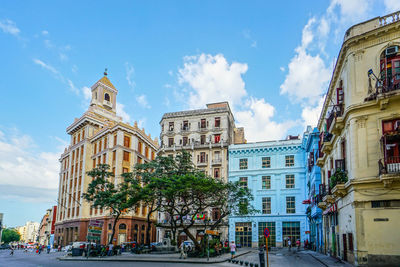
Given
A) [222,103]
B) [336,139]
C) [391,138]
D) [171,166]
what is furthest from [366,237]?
[222,103]

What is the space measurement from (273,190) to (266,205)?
2.37m

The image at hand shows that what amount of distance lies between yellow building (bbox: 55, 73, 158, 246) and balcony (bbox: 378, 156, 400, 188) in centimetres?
3762

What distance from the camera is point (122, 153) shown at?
55.5 metres

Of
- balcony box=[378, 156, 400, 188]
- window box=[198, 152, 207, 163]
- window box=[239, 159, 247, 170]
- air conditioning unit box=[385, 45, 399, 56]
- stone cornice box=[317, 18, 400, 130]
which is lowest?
balcony box=[378, 156, 400, 188]

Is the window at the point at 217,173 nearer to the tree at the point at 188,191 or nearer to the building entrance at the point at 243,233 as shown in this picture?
the building entrance at the point at 243,233

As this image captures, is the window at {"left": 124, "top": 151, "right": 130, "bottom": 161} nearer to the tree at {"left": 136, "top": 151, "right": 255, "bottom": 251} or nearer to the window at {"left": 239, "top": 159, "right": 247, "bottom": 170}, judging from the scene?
the window at {"left": 239, "top": 159, "right": 247, "bottom": 170}

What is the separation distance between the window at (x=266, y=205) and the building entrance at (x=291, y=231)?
9.52ft

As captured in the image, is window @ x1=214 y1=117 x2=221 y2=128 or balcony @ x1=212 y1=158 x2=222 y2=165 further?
window @ x1=214 y1=117 x2=221 y2=128

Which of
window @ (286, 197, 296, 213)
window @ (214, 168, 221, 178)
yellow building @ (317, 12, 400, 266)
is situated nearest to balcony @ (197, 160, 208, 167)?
window @ (214, 168, 221, 178)

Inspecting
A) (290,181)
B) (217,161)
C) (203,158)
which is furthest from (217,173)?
(290,181)

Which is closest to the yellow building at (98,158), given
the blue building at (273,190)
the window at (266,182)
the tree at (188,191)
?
the blue building at (273,190)

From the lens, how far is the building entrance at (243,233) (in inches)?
1972

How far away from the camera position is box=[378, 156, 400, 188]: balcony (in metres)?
18.2

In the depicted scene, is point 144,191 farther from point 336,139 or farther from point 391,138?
point 391,138
